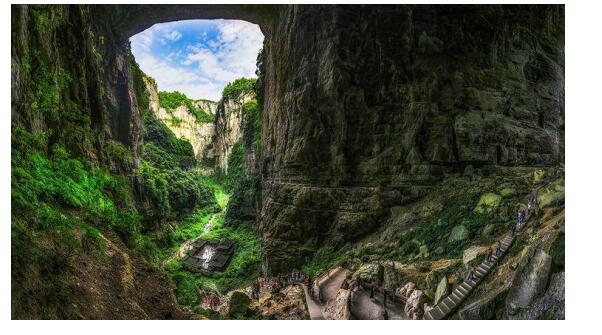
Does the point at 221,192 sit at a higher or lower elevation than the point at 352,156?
lower

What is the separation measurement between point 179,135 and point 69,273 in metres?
75.2

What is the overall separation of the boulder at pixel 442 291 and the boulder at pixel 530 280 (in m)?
1.82

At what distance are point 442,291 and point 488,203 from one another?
6.35m

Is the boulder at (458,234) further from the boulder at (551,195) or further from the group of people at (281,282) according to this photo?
the group of people at (281,282)

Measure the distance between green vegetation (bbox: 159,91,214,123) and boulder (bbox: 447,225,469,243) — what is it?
76859 millimetres

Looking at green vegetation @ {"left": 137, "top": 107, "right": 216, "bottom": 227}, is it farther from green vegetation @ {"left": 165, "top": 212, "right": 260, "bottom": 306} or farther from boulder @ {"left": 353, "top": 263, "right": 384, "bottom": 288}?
boulder @ {"left": 353, "top": 263, "right": 384, "bottom": 288}

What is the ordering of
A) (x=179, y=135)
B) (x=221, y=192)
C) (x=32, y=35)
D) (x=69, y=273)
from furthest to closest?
(x=179, y=135)
(x=221, y=192)
(x=32, y=35)
(x=69, y=273)

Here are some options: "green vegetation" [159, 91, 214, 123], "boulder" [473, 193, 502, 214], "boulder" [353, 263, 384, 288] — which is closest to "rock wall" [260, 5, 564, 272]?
"boulder" [473, 193, 502, 214]

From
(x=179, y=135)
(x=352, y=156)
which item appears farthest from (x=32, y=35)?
(x=179, y=135)

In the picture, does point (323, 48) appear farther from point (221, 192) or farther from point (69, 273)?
point (221, 192)

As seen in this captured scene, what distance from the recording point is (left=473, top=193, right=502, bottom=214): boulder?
11.4 metres

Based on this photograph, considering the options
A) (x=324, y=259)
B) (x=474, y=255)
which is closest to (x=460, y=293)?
(x=474, y=255)

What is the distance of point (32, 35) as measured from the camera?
7816 millimetres

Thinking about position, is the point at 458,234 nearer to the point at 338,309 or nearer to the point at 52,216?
the point at 338,309
